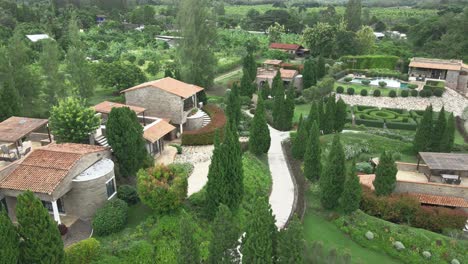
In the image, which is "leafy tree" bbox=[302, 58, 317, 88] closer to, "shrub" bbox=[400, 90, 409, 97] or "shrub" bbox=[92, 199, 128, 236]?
"shrub" bbox=[400, 90, 409, 97]

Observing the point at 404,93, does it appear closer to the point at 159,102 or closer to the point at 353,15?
the point at 159,102

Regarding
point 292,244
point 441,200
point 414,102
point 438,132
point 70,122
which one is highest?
point 70,122

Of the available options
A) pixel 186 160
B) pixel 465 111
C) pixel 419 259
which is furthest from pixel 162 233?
pixel 465 111

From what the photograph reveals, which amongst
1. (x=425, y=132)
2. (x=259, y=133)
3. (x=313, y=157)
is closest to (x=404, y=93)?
(x=425, y=132)

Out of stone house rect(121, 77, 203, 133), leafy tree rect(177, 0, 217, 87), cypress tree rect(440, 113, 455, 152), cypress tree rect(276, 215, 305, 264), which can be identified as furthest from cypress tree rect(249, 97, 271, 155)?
leafy tree rect(177, 0, 217, 87)

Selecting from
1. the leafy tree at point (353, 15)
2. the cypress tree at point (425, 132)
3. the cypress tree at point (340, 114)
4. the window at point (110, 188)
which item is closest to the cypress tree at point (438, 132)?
the cypress tree at point (425, 132)

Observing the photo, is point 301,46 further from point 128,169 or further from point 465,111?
point 128,169
